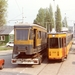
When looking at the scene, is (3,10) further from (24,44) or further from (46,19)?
(46,19)

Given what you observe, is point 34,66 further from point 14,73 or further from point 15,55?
point 14,73

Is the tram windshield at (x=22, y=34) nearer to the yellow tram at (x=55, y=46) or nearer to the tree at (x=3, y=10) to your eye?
the yellow tram at (x=55, y=46)

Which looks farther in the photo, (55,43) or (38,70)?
(55,43)

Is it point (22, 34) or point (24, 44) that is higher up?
point (22, 34)

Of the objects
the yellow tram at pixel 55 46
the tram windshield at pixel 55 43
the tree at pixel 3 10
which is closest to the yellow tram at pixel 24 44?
the yellow tram at pixel 55 46

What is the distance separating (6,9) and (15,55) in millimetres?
36333

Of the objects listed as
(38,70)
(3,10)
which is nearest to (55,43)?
(38,70)

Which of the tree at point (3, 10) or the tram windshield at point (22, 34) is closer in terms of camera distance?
the tram windshield at point (22, 34)

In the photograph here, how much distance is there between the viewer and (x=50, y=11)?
127m

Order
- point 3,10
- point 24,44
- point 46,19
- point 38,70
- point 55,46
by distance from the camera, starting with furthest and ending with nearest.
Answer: point 46,19, point 3,10, point 55,46, point 24,44, point 38,70

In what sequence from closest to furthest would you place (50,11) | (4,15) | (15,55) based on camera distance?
1. (15,55)
2. (4,15)
3. (50,11)

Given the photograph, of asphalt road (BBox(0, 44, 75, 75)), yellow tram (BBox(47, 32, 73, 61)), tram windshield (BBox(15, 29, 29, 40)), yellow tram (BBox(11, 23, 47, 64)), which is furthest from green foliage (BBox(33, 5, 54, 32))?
tram windshield (BBox(15, 29, 29, 40))

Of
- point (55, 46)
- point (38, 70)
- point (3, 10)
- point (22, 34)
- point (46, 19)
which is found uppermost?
point (46, 19)

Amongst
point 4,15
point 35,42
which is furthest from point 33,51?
point 4,15
